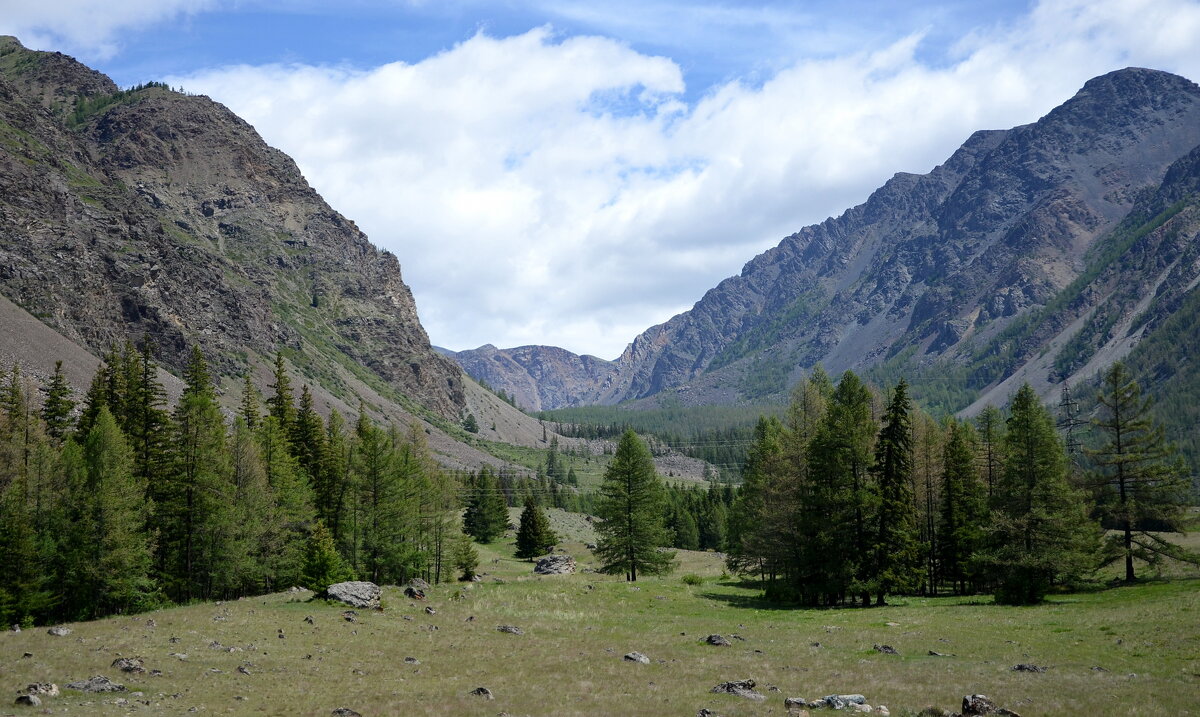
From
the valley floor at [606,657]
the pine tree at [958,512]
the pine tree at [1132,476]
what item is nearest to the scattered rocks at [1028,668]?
the valley floor at [606,657]

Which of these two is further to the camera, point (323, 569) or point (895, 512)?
point (895, 512)

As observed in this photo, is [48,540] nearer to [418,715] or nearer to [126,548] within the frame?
[126,548]

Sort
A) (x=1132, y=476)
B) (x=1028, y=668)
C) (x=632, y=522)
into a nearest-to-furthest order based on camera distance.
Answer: (x=1028, y=668) < (x=1132, y=476) < (x=632, y=522)

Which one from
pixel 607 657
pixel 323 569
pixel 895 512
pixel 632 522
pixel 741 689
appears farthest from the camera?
pixel 632 522

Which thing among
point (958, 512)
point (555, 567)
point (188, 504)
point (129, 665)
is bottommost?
point (555, 567)

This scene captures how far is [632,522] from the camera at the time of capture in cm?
6875

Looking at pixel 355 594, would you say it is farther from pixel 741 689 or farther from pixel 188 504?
pixel 741 689

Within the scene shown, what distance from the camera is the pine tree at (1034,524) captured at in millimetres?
49250

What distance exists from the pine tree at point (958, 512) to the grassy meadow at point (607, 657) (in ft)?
34.4

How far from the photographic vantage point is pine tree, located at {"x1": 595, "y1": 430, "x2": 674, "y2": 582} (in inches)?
2702

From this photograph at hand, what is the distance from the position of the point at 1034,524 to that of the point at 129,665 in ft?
167

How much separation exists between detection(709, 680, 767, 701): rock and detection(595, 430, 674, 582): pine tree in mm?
43324

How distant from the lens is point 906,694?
910 inches

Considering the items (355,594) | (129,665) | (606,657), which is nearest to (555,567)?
(355,594)
